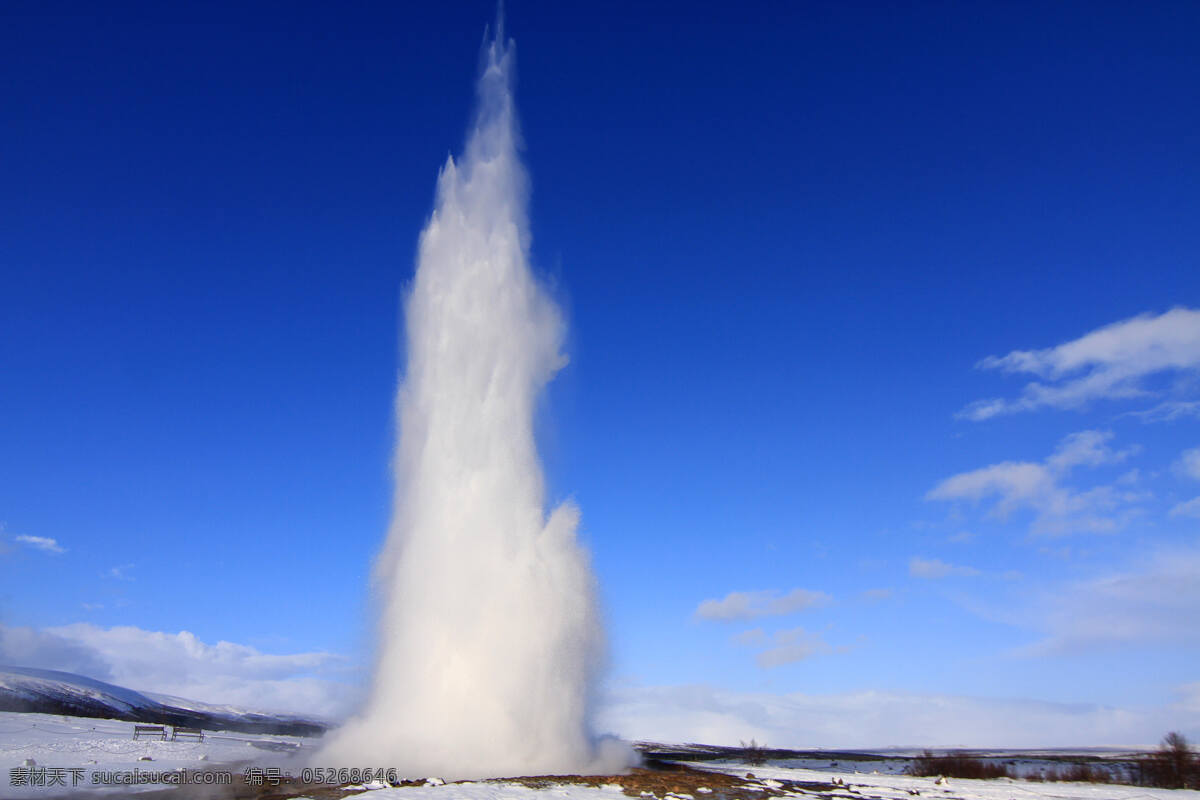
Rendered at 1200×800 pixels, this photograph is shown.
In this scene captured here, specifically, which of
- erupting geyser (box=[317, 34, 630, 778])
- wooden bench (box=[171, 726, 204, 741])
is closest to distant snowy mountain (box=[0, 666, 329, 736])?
wooden bench (box=[171, 726, 204, 741])

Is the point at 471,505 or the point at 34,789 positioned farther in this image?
the point at 471,505

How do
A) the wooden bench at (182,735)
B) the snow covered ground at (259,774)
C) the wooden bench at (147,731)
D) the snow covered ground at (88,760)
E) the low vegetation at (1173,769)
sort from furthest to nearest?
the low vegetation at (1173,769) < the wooden bench at (182,735) < the wooden bench at (147,731) < the snow covered ground at (88,760) < the snow covered ground at (259,774)

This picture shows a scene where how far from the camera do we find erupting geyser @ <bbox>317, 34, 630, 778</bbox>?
2714 cm

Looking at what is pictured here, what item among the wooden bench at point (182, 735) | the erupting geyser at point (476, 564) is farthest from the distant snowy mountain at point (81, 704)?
the erupting geyser at point (476, 564)

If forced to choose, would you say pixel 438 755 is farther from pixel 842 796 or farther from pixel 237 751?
pixel 237 751

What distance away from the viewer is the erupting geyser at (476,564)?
27.1 m

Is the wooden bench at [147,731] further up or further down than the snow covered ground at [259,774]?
further up

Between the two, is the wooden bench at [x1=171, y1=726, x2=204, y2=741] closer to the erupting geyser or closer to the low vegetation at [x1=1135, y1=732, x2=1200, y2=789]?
the erupting geyser

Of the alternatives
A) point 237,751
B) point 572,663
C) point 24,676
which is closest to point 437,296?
point 572,663

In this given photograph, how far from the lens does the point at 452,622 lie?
28.8 meters

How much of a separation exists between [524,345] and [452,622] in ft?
42.0

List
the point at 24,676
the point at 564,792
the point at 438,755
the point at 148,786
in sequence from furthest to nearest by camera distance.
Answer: the point at 24,676 < the point at 438,755 < the point at 148,786 < the point at 564,792

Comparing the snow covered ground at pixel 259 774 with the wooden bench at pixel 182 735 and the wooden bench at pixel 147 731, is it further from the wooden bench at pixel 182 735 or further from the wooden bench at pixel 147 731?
the wooden bench at pixel 182 735

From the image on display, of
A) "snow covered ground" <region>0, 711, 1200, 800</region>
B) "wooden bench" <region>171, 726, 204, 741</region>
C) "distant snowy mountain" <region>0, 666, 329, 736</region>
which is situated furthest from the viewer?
"distant snowy mountain" <region>0, 666, 329, 736</region>
